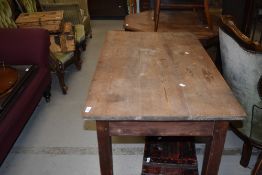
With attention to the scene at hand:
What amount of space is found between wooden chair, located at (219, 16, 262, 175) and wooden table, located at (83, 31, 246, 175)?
14cm

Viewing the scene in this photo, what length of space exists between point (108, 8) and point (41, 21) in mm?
2332

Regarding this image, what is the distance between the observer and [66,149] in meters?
1.85

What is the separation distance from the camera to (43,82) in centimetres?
218

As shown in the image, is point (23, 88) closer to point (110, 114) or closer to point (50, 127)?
point (50, 127)

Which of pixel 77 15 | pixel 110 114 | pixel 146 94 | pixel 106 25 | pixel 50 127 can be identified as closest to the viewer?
pixel 110 114

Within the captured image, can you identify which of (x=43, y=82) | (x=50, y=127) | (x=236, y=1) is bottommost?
(x=50, y=127)

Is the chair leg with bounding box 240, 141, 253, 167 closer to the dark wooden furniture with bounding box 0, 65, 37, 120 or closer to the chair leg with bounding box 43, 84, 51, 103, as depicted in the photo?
the dark wooden furniture with bounding box 0, 65, 37, 120

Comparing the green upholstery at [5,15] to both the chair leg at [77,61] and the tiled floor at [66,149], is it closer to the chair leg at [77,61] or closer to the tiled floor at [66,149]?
the chair leg at [77,61]

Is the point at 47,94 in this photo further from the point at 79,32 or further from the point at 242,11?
the point at 242,11

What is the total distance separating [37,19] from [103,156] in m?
2.09

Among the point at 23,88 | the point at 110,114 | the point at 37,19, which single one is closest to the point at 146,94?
the point at 110,114

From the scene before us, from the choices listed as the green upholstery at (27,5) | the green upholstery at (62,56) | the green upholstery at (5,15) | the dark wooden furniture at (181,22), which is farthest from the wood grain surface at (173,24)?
the green upholstery at (27,5)

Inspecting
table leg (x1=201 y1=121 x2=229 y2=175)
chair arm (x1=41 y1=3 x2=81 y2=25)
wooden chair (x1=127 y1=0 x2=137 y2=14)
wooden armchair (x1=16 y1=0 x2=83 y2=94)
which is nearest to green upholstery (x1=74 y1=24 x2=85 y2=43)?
wooden armchair (x1=16 y1=0 x2=83 y2=94)

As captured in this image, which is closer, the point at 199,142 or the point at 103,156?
the point at 103,156
